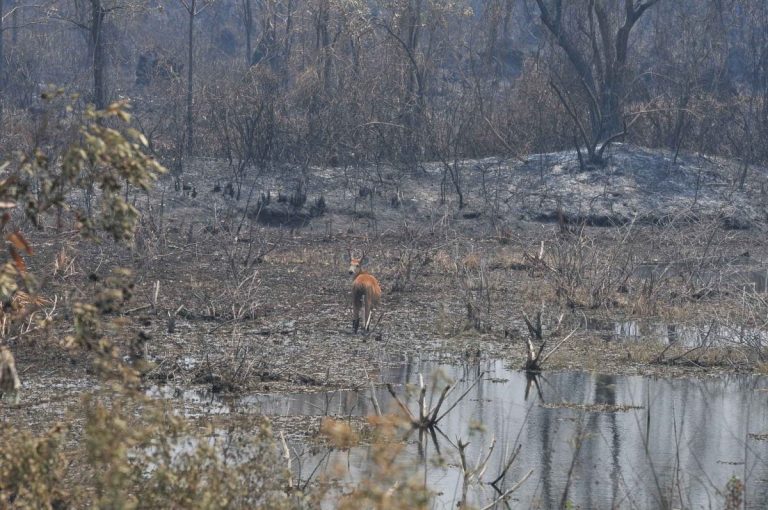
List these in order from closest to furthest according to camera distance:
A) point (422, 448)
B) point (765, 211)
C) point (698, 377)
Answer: point (422, 448), point (698, 377), point (765, 211)

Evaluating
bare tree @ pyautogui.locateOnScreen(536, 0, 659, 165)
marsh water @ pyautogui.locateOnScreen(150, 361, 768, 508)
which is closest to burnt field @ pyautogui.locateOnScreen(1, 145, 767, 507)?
marsh water @ pyautogui.locateOnScreen(150, 361, 768, 508)

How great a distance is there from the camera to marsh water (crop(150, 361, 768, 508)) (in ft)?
26.7

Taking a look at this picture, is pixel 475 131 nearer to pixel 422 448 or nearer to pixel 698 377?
pixel 698 377

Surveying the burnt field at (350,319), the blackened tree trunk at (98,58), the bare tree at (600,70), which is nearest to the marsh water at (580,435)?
the burnt field at (350,319)

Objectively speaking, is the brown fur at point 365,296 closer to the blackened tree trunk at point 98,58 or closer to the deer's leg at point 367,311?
the deer's leg at point 367,311

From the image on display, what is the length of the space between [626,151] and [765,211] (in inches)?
126

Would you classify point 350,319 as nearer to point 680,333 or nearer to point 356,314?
point 356,314

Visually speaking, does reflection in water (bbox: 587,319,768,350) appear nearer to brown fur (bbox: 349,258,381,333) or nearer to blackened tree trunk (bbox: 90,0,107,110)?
brown fur (bbox: 349,258,381,333)

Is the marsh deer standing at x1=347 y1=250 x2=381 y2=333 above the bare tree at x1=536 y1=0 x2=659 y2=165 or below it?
below

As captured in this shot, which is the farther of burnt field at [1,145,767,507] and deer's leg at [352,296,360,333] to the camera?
deer's leg at [352,296,360,333]

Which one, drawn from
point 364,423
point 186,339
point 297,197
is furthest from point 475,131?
point 364,423

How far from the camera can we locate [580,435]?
817 cm

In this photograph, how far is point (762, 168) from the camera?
85.6 ft

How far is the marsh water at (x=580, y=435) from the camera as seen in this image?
26.7ft
